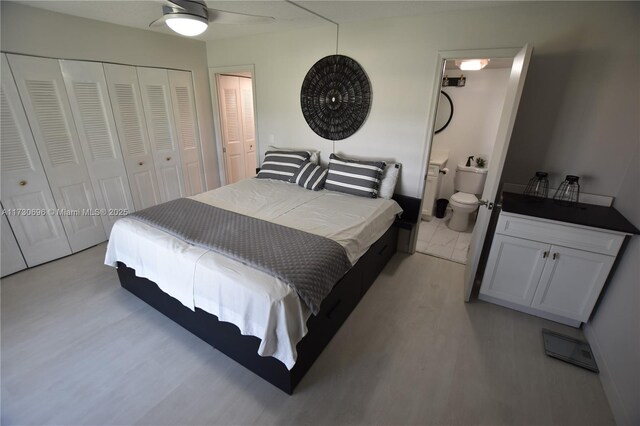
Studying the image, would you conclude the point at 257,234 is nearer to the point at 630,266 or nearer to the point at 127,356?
the point at 127,356

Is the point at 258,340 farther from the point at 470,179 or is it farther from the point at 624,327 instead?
the point at 470,179

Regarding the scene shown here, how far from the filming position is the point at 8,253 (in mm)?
2568

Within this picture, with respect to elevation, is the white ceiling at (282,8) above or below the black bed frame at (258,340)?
above

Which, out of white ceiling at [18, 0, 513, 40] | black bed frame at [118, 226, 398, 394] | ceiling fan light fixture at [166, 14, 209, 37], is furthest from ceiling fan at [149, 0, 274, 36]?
black bed frame at [118, 226, 398, 394]

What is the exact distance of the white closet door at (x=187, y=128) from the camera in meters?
3.58

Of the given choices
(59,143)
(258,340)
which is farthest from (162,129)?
(258,340)

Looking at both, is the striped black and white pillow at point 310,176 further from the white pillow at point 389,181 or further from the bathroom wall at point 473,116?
the bathroom wall at point 473,116

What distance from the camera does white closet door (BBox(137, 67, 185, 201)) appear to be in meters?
3.28

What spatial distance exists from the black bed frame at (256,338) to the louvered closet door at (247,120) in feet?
9.36

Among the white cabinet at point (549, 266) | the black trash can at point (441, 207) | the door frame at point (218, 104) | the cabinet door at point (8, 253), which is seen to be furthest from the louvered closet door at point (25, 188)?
the black trash can at point (441, 207)

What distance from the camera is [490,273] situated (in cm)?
225

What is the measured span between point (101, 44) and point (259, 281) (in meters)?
3.10

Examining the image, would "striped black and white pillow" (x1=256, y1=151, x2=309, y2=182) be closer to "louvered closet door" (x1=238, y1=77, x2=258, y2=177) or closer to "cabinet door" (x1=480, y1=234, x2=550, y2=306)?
"louvered closet door" (x1=238, y1=77, x2=258, y2=177)

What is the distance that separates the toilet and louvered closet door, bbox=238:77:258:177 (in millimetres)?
3038
